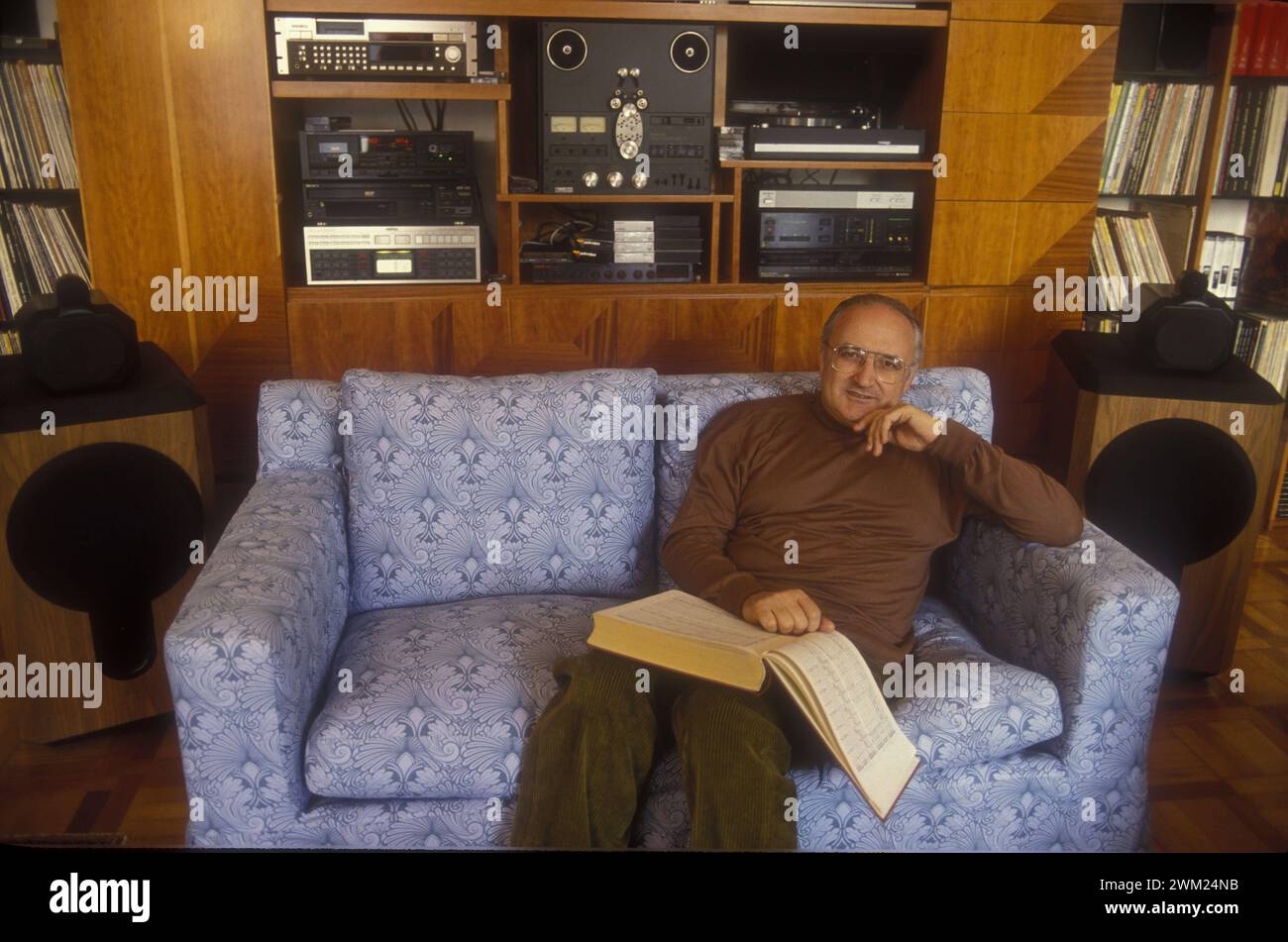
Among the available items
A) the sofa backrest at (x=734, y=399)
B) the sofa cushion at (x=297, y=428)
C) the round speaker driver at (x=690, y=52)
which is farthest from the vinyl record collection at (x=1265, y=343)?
the sofa cushion at (x=297, y=428)

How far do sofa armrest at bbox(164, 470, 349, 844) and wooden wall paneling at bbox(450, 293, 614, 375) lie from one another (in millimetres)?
1144

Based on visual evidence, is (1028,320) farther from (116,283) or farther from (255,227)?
(116,283)

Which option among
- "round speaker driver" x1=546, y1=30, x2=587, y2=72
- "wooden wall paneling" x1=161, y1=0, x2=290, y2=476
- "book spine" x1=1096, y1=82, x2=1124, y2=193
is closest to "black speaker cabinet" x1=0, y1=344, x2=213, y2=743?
"wooden wall paneling" x1=161, y1=0, x2=290, y2=476

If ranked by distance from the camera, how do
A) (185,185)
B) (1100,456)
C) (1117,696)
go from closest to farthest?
(1117,696)
(1100,456)
(185,185)

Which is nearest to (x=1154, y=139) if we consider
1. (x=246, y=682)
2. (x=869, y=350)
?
(x=869, y=350)

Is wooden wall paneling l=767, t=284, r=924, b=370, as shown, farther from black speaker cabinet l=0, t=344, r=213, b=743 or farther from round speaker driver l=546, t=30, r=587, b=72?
black speaker cabinet l=0, t=344, r=213, b=743

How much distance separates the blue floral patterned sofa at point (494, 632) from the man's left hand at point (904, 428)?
267mm

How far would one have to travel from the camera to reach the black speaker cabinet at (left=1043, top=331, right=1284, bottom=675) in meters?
2.23

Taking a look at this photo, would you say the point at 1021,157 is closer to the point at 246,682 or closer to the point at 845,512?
the point at 845,512

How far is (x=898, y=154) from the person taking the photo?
2.82 meters

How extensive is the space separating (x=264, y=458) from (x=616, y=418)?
25.5 inches

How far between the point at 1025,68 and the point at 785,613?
6.13ft

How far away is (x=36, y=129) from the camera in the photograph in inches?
102
